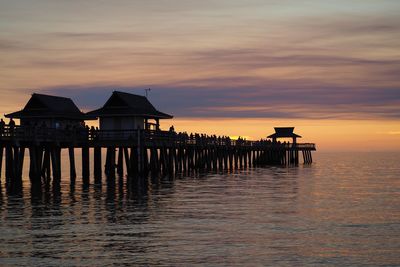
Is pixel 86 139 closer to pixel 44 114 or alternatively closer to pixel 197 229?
pixel 44 114

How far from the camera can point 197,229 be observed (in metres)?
28.0

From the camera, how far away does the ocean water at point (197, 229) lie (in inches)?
878

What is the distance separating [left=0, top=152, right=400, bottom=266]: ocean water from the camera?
73.2ft

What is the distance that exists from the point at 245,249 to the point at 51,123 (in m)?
40.8

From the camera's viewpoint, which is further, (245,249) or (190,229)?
(190,229)

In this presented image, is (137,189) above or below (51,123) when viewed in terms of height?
below

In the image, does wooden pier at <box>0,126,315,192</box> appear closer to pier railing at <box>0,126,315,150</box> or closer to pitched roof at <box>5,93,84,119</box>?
pier railing at <box>0,126,315,150</box>

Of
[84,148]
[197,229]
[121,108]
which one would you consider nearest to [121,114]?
[121,108]

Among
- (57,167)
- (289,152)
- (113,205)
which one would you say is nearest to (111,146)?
(57,167)

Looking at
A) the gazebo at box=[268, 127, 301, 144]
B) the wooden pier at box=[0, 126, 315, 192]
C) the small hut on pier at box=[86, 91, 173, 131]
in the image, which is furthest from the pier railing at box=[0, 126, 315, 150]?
the gazebo at box=[268, 127, 301, 144]

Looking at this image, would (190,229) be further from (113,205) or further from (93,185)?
(93,185)

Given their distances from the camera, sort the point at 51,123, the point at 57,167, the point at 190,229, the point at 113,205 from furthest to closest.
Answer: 1. the point at 51,123
2. the point at 57,167
3. the point at 113,205
4. the point at 190,229

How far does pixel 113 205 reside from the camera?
37.0m

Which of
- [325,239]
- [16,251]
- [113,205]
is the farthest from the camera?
Result: [113,205]
